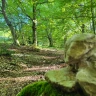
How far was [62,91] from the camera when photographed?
5.22m

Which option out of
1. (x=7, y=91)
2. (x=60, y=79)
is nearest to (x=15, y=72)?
(x=7, y=91)

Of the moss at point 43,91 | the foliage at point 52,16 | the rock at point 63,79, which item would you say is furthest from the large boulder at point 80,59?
the foliage at point 52,16

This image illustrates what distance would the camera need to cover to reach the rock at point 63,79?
4984 mm

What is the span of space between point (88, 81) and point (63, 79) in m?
1.04

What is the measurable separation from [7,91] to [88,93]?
6.59 m

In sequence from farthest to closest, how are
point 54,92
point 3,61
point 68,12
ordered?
point 68,12 → point 3,61 → point 54,92

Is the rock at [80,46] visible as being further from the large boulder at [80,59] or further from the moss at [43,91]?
the moss at [43,91]

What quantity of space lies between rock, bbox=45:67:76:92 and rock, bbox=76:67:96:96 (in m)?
0.39

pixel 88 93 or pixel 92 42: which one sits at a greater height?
pixel 92 42

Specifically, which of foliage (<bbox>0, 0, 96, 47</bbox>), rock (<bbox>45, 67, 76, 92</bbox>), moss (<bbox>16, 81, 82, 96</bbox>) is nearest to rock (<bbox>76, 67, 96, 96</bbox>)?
rock (<bbox>45, 67, 76, 92</bbox>)

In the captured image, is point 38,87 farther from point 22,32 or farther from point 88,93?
point 22,32

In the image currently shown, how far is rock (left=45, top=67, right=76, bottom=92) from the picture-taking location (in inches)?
196

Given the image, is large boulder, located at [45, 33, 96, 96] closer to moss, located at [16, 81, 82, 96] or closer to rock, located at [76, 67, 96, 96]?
rock, located at [76, 67, 96, 96]

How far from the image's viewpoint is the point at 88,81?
4348 mm
